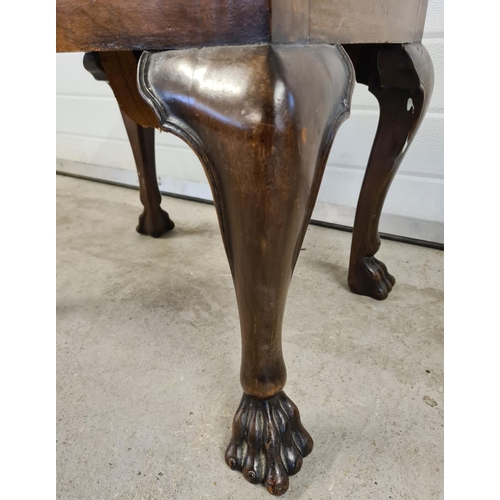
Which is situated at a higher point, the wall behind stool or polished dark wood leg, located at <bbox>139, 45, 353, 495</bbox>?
polished dark wood leg, located at <bbox>139, 45, 353, 495</bbox>

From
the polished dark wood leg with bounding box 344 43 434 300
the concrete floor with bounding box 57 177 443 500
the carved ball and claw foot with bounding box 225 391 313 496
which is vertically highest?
the polished dark wood leg with bounding box 344 43 434 300

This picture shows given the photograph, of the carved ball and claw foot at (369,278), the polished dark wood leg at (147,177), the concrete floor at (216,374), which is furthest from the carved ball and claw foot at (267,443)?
the polished dark wood leg at (147,177)

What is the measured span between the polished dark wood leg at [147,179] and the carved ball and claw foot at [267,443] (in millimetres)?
892

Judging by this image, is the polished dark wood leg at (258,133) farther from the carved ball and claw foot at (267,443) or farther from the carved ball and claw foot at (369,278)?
the carved ball and claw foot at (369,278)

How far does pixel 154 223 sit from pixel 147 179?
0.16 m

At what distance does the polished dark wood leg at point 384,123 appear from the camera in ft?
2.66

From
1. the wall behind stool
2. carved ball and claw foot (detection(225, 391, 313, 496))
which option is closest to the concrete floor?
carved ball and claw foot (detection(225, 391, 313, 496))

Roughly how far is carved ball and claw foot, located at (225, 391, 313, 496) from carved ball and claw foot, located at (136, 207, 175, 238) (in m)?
0.90

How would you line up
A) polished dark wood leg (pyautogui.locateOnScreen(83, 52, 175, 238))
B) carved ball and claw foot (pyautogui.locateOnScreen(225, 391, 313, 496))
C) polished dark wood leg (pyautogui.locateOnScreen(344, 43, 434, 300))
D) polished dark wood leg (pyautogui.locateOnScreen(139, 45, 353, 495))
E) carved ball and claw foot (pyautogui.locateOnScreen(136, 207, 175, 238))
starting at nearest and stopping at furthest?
polished dark wood leg (pyautogui.locateOnScreen(139, 45, 353, 495))
carved ball and claw foot (pyautogui.locateOnScreen(225, 391, 313, 496))
polished dark wood leg (pyautogui.locateOnScreen(344, 43, 434, 300))
polished dark wood leg (pyautogui.locateOnScreen(83, 52, 175, 238))
carved ball and claw foot (pyautogui.locateOnScreen(136, 207, 175, 238))

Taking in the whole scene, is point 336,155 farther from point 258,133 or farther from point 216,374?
point 258,133

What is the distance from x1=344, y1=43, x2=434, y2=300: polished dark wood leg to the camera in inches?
32.0

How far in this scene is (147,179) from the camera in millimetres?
1366

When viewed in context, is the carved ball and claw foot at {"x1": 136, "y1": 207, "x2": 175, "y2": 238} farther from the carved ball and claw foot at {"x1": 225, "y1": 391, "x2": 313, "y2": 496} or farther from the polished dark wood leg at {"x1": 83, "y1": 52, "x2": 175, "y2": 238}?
the carved ball and claw foot at {"x1": 225, "y1": 391, "x2": 313, "y2": 496}

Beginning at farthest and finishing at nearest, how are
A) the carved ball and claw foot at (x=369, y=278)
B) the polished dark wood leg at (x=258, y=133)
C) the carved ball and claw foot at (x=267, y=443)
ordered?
1. the carved ball and claw foot at (x=369, y=278)
2. the carved ball and claw foot at (x=267, y=443)
3. the polished dark wood leg at (x=258, y=133)
